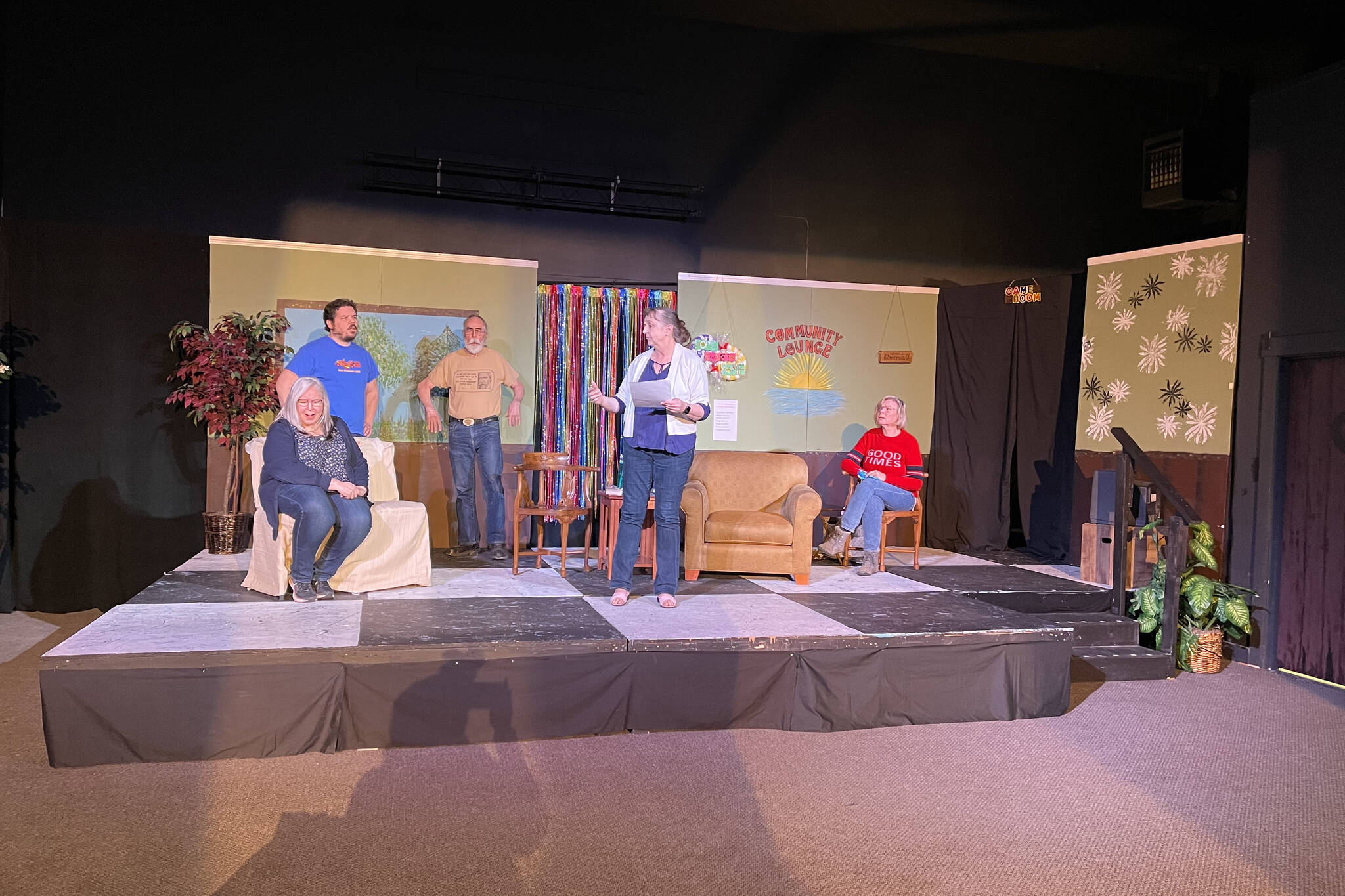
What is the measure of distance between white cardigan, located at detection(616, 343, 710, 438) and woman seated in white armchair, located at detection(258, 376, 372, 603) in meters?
1.32

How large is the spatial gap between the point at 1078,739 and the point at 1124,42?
6191 millimetres

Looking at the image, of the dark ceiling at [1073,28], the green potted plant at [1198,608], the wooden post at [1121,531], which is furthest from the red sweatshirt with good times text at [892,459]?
the dark ceiling at [1073,28]

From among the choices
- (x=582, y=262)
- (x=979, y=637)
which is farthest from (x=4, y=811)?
(x=582, y=262)

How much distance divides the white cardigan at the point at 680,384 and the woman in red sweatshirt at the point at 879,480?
1.82m

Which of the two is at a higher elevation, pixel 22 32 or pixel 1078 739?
pixel 22 32

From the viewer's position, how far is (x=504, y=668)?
365cm

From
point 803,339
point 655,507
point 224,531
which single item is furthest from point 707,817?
point 803,339

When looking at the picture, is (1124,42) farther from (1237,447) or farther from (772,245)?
(1237,447)

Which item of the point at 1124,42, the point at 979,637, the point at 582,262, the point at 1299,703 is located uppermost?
the point at 1124,42

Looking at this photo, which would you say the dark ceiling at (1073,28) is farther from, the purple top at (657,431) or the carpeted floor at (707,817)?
the carpeted floor at (707,817)

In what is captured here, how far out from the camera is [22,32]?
239 inches

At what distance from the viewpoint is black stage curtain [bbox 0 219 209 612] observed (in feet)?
19.2

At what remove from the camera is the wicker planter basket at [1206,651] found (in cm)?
512

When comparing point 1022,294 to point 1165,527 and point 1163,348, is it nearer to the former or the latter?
point 1163,348
